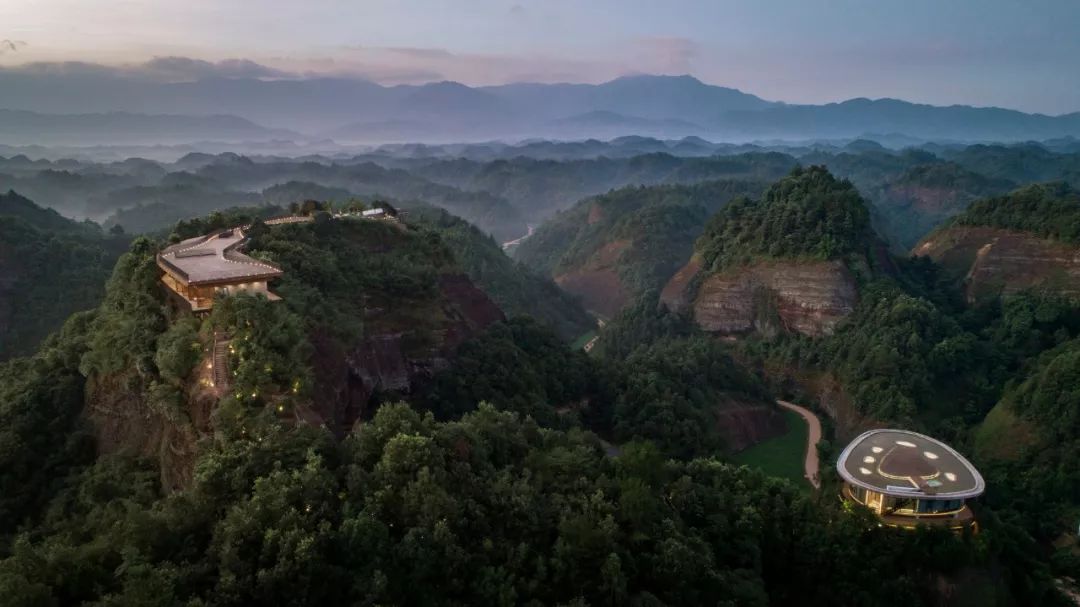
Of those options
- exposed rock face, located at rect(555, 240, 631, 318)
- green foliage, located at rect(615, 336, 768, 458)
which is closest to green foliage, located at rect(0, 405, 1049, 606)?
green foliage, located at rect(615, 336, 768, 458)

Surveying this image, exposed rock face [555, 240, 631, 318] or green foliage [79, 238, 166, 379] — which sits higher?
green foliage [79, 238, 166, 379]

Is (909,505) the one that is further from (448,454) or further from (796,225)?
(796,225)

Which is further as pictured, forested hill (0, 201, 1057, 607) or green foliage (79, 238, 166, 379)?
green foliage (79, 238, 166, 379)

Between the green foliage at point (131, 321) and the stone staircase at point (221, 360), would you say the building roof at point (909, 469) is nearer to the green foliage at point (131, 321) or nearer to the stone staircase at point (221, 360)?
the stone staircase at point (221, 360)

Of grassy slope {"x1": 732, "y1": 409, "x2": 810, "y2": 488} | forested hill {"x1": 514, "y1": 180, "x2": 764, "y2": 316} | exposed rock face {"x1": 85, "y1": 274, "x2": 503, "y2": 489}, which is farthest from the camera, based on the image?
forested hill {"x1": 514, "y1": 180, "x2": 764, "y2": 316}

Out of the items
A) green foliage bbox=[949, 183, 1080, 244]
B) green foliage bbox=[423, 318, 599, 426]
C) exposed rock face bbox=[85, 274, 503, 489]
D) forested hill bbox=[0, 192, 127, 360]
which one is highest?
green foliage bbox=[949, 183, 1080, 244]

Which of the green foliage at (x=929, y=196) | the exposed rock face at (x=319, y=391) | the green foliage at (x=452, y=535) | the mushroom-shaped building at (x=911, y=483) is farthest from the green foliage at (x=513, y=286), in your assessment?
the green foliage at (x=929, y=196)

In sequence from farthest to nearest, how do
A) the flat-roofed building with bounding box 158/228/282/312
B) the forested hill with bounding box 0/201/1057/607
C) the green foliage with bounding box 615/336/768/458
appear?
the green foliage with bounding box 615/336/768/458 → the flat-roofed building with bounding box 158/228/282/312 → the forested hill with bounding box 0/201/1057/607

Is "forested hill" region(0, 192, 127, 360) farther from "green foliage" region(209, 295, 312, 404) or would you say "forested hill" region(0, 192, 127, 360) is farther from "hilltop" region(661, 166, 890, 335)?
"hilltop" region(661, 166, 890, 335)

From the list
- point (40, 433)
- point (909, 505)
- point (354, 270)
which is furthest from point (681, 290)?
point (40, 433)
